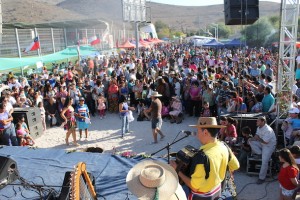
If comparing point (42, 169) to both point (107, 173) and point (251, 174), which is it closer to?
point (107, 173)

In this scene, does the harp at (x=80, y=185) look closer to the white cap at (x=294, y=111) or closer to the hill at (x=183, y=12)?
the white cap at (x=294, y=111)

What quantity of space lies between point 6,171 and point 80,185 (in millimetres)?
1828

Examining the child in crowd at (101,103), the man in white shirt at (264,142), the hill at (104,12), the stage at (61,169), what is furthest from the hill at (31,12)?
the man in white shirt at (264,142)

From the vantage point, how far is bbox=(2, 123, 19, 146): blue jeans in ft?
28.0

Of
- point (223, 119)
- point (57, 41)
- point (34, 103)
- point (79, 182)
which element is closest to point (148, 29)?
point (57, 41)

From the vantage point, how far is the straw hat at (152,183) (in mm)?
2742

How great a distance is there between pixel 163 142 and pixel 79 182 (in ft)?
18.0

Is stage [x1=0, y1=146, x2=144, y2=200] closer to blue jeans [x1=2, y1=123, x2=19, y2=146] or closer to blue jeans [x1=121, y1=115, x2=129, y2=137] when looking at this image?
blue jeans [x1=2, y1=123, x2=19, y2=146]

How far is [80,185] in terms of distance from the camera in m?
3.90

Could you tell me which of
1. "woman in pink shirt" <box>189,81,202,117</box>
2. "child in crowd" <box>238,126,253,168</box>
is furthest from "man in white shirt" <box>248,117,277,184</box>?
"woman in pink shirt" <box>189,81,202,117</box>

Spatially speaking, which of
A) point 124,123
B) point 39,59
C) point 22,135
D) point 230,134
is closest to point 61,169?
point 22,135

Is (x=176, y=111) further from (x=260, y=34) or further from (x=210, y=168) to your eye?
(x=260, y=34)

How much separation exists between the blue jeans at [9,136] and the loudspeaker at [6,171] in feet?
12.1

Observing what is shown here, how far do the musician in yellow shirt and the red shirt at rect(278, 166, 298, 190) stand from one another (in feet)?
6.03
